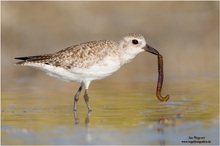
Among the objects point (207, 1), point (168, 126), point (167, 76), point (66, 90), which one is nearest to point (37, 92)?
point (66, 90)

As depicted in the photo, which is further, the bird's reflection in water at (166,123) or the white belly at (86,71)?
the white belly at (86,71)

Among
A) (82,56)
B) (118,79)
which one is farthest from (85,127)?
(118,79)

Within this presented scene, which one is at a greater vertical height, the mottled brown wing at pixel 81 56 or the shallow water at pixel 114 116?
the mottled brown wing at pixel 81 56

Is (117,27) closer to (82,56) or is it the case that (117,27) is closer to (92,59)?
(82,56)

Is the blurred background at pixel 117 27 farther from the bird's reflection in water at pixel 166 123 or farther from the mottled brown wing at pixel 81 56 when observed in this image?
the bird's reflection in water at pixel 166 123

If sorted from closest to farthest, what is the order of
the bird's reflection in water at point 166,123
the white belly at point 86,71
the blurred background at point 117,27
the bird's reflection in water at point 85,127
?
the bird's reflection in water at point 85,127 < the bird's reflection in water at point 166,123 < the white belly at point 86,71 < the blurred background at point 117,27

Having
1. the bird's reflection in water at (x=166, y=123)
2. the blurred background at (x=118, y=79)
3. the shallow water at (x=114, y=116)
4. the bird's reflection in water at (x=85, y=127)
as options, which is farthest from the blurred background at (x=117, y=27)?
the bird's reflection in water at (x=166, y=123)

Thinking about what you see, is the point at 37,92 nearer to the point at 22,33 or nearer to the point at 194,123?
the point at 194,123
